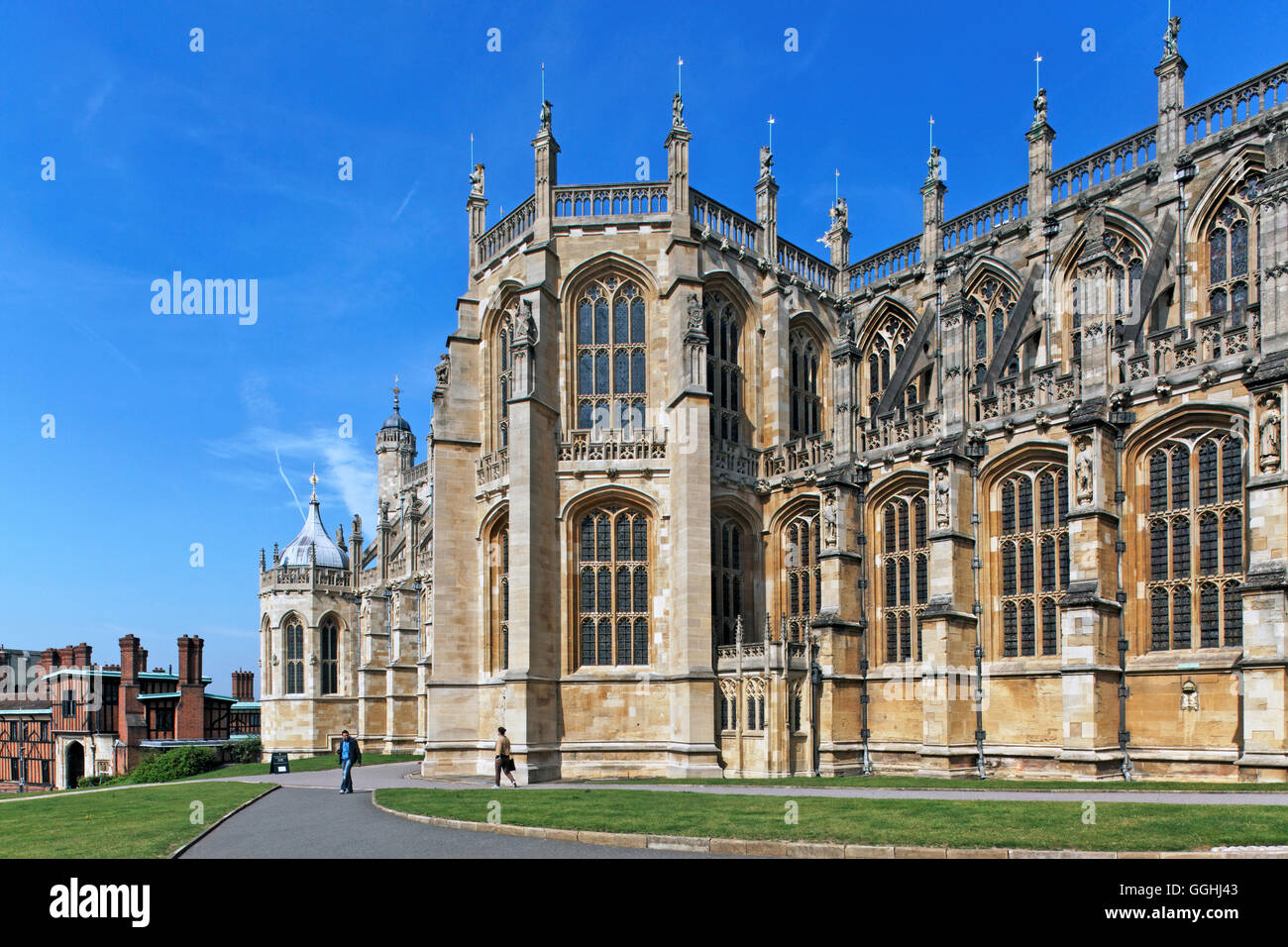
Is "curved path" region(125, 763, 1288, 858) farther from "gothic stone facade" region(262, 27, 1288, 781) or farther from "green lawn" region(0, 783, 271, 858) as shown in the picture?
"gothic stone facade" region(262, 27, 1288, 781)

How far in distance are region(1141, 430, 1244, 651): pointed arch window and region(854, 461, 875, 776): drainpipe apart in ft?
22.2

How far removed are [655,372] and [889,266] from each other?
10782 millimetres

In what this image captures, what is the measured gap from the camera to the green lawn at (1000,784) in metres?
19.6

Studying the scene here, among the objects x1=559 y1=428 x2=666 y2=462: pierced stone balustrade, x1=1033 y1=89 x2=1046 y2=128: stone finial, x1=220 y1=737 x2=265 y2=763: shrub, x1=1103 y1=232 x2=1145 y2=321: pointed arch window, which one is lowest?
x1=220 y1=737 x2=265 y2=763: shrub

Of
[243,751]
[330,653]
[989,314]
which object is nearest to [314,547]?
[330,653]

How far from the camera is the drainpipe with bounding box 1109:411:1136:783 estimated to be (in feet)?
78.0

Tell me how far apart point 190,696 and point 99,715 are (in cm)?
427

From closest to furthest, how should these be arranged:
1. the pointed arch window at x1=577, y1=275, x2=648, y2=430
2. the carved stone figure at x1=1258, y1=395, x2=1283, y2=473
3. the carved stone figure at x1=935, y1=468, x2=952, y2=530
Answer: the carved stone figure at x1=1258, y1=395, x2=1283, y2=473 < the carved stone figure at x1=935, y1=468, x2=952, y2=530 < the pointed arch window at x1=577, y1=275, x2=648, y2=430

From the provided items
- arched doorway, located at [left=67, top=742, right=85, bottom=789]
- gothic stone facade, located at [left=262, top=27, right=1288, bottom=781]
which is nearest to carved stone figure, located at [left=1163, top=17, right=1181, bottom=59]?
gothic stone facade, located at [left=262, top=27, right=1288, bottom=781]

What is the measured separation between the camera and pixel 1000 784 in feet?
71.7

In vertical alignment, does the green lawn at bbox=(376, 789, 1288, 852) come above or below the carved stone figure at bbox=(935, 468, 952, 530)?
below

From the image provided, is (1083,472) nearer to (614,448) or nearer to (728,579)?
(728,579)

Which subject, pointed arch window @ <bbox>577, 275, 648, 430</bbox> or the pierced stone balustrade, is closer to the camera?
the pierced stone balustrade

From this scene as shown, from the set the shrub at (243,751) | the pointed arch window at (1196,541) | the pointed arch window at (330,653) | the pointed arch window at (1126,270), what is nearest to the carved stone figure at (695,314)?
the pointed arch window at (1126,270)
